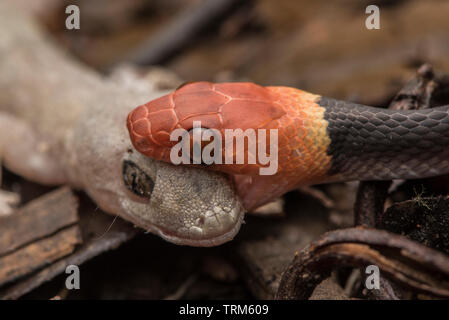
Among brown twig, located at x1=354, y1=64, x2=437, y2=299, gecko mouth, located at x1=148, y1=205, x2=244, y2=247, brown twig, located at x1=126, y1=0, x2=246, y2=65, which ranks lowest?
gecko mouth, located at x1=148, y1=205, x2=244, y2=247

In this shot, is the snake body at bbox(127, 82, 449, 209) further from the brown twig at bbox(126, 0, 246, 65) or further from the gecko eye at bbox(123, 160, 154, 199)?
the brown twig at bbox(126, 0, 246, 65)

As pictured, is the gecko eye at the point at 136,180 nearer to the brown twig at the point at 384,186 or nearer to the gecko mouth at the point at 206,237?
the gecko mouth at the point at 206,237

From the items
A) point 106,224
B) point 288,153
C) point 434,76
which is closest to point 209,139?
point 288,153

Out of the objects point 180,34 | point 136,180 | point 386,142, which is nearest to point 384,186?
point 386,142

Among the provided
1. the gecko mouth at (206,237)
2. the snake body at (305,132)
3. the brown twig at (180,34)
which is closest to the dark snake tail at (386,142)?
the snake body at (305,132)

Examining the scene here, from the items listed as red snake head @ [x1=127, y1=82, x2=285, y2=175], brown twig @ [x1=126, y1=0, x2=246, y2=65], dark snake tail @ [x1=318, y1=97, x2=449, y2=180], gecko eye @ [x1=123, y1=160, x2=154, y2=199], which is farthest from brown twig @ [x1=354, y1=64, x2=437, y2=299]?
brown twig @ [x1=126, y1=0, x2=246, y2=65]

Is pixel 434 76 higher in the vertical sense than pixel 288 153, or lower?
higher

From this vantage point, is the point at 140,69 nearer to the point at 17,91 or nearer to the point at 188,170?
the point at 17,91
